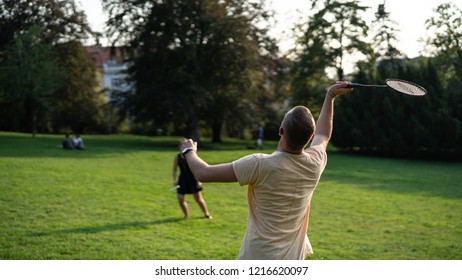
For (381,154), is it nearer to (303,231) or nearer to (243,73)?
(243,73)

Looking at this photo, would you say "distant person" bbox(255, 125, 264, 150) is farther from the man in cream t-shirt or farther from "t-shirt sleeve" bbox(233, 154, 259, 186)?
"t-shirt sleeve" bbox(233, 154, 259, 186)

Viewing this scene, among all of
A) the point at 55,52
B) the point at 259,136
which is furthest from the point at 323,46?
the point at 55,52

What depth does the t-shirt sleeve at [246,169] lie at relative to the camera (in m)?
3.27

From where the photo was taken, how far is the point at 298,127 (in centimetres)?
331

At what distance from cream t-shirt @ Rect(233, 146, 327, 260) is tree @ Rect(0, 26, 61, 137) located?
6.92m

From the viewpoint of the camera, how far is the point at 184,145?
3467mm

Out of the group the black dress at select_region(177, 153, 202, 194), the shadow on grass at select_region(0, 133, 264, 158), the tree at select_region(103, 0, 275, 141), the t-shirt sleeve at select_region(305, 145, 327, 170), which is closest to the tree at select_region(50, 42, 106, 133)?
the shadow on grass at select_region(0, 133, 264, 158)

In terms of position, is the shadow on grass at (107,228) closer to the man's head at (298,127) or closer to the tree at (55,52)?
the tree at (55,52)

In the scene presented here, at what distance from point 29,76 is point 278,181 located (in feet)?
28.0

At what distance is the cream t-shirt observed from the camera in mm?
3369

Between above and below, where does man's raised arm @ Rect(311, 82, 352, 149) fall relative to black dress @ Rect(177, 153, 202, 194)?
above

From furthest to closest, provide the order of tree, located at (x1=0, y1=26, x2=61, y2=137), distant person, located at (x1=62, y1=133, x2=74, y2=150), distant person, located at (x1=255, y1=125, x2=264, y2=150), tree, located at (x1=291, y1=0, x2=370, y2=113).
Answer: distant person, located at (x1=255, y1=125, x2=264, y2=150) → tree, located at (x1=291, y1=0, x2=370, y2=113) → distant person, located at (x1=62, y1=133, x2=74, y2=150) → tree, located at (x1=0, y1=26, x2=61, y2=137)

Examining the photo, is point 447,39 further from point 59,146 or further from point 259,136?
point 59,146

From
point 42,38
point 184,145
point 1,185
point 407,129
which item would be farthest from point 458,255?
point 407,129
